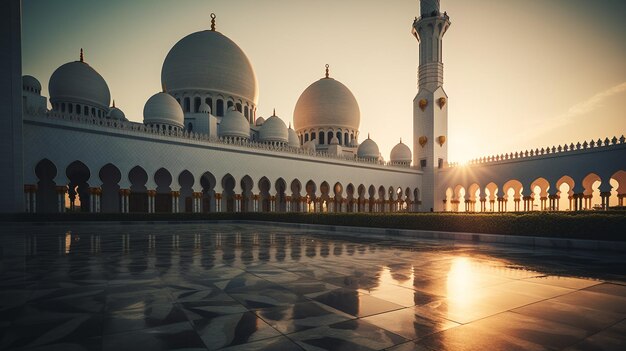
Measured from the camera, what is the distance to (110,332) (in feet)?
8.23

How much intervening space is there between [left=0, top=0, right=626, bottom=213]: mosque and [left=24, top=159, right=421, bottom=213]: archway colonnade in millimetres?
101

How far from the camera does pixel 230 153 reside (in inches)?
1082

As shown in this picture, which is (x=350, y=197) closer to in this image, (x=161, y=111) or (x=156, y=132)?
(x=161, y=111)

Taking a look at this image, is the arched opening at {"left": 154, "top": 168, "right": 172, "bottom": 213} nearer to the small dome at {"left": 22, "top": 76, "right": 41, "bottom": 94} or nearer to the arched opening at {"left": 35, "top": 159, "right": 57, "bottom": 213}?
the arched opening at {"left": 35, "top": 159, "right": 57, "bottom": 213}

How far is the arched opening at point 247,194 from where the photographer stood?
28438mm

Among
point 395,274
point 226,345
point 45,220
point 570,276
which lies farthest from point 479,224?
point 45,220

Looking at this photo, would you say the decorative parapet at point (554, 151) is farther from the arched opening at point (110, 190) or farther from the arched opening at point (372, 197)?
the arched opening at point (110, 190)

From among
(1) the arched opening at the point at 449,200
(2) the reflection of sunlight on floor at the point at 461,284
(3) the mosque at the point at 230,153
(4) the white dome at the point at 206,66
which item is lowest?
(1) the arched opening at the point at 449,200

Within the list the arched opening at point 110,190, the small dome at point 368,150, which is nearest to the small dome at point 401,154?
the small dome at point 368,150

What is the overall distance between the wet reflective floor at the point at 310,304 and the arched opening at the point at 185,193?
74.4 feet

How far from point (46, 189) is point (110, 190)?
3.93 metres

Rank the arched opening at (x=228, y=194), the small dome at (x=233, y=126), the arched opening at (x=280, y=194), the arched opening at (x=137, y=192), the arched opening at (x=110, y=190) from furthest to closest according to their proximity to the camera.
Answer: the arched opening at (x=280, y=194)
the small dome at (x=233, y=126)
the arched opening at (x=228, y=194)
the arched opening at (x=137, y=192)
the arched opening at (x=110, y=190)

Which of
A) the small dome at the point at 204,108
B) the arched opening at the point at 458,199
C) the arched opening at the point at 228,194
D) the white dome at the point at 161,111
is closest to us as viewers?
the white dome at the point at 161,111

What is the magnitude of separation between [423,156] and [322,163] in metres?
14.1
